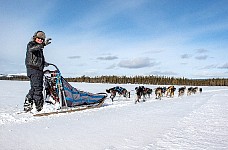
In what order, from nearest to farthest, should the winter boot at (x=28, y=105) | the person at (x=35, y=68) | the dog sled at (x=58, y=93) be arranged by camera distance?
the person at (x=35, y=68)
the winter boot at (x=28, y=105)
the dog sled at (x=58, y=93)

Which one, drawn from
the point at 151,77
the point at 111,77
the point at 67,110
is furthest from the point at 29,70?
the point at 151,77

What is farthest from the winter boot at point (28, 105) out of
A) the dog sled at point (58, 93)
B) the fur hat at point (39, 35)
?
the fur hat at point (39, 35)

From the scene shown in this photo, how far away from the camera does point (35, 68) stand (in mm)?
5527

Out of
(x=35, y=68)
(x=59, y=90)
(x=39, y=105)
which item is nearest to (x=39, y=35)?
(x=35, y=68)

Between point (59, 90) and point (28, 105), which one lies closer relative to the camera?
point (28, 105)

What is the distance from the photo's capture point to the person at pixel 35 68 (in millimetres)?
→ 5480

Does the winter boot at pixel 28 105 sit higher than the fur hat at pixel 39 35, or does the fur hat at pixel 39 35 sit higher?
the fur hat at pixel 39 35

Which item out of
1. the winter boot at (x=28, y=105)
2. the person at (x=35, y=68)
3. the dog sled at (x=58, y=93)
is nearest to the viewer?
the person at (x=35, y=68)

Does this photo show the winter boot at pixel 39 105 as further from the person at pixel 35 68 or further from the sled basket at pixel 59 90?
the sled basket at pixel 59 90

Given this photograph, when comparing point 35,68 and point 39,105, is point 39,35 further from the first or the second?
point 39,105

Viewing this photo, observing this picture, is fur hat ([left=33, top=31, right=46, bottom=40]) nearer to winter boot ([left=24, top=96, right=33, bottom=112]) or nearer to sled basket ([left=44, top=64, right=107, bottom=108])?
sled basket ([left=44, top=64, right=107, bottom=108])

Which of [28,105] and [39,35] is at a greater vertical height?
[39,35]

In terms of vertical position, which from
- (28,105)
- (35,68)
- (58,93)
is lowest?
(28,105)

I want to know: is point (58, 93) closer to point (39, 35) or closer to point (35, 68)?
point (35, 68)
